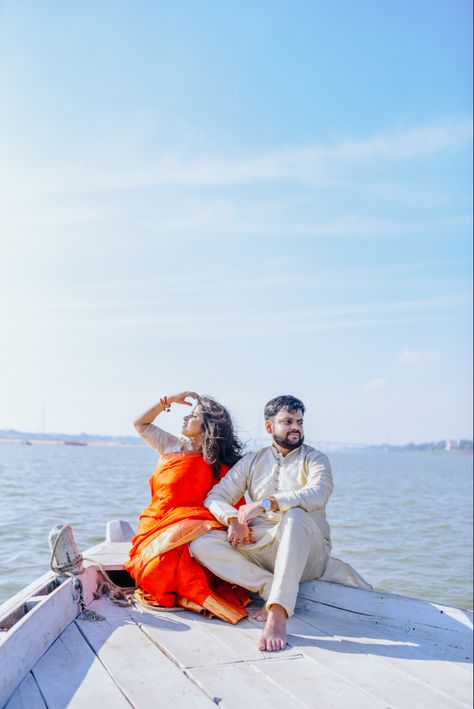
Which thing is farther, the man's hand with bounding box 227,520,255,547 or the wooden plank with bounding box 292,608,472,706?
the man's hand with bounding box 227,520,255,547

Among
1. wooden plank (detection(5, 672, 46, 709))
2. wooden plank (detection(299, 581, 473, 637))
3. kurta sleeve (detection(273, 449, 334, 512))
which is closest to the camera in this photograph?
wooden plank (detection(5, 672, 46, 709))

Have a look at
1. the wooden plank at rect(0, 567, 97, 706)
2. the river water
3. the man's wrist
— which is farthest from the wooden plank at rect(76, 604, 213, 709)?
the river water

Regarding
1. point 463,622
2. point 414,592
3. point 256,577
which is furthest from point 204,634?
point 414,592

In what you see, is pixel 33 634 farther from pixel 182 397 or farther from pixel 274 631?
pixel 182 397

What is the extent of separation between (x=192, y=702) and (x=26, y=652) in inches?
23.2

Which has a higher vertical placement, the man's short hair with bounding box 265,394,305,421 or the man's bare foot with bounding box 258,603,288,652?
the man's short hair with bounding box 265,394,305,421

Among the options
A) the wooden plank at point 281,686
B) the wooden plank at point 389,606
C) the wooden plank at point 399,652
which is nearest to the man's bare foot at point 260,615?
Result: the wooden plank at point 399,652

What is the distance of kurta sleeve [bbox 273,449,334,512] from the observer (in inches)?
116

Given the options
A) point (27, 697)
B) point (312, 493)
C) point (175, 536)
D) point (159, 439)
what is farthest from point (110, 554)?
point (27, 697)

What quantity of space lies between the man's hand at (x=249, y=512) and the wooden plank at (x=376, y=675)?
0.49 metres

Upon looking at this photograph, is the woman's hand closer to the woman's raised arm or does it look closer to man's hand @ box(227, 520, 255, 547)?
the woman's raised arm

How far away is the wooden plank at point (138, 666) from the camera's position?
2051 millimetres

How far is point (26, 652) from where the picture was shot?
7.35ft

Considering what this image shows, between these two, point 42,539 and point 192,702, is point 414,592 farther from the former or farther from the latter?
point 192,702
